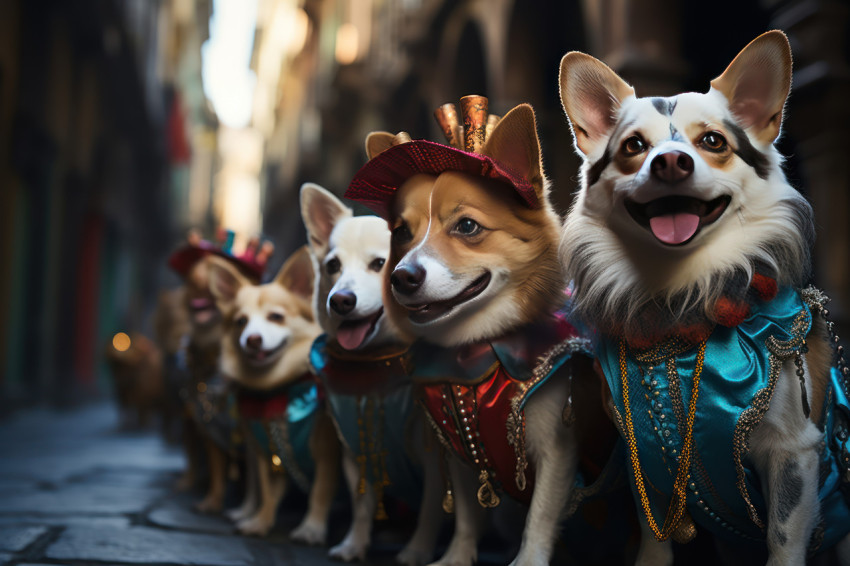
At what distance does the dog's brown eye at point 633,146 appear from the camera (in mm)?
1693

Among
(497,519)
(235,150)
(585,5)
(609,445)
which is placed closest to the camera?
(609,445)

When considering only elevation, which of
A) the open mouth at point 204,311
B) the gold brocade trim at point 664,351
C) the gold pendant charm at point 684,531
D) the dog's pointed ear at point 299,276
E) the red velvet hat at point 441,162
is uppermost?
the red velvet hat at point 441,162

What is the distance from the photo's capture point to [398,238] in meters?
2.15

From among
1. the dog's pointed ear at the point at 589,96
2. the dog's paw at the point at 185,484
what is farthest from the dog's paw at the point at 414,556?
the dog's paw at the point at 185,484

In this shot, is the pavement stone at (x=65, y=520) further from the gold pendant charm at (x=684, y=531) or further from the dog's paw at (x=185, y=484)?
the gold pendant charm at (x=684, y=531)

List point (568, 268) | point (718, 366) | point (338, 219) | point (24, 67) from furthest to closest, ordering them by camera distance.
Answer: point (24, 67) → point (338, 219) → point (568, 268) → point (718, 366)

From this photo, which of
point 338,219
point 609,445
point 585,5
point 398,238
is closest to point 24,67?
point 585,5

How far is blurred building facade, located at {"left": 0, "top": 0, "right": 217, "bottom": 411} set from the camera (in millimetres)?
8766

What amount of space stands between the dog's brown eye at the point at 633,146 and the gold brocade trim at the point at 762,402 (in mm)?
499

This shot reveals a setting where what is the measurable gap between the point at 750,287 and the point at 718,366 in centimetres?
19

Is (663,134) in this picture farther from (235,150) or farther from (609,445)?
(235,150)

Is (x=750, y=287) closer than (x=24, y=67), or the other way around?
(x=750, y=287)

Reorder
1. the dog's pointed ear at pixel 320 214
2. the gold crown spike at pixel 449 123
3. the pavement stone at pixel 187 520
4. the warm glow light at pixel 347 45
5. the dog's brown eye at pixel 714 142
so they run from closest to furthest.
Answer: the dog's brown eye at pixel 714 142
the gold crown spike at pixel 449 123
the dog's pointed ear at pixel 320 214
the pavement stone at pixel 187 520
the warm glow light at pixel 347 45

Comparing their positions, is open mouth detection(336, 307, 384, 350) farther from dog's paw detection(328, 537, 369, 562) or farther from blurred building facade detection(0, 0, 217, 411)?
blurred building facade detection(0, 0, 217, 411)
